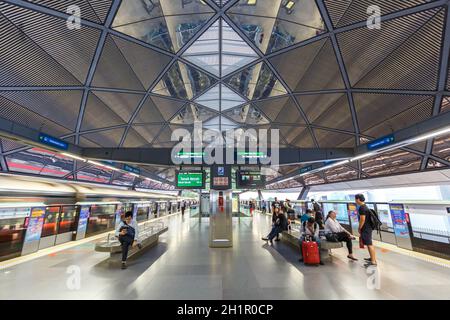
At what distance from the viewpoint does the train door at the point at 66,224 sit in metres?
8.86

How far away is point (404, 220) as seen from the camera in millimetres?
7152

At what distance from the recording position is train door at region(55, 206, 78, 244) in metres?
8.86

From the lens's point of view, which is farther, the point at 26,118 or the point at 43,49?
the point at 26,118

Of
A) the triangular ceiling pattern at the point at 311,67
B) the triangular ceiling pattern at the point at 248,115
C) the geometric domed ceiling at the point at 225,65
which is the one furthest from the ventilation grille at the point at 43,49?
the triangular ceiling pattern at the point at 248,115

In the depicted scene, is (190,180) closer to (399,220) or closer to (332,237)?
(332,237)

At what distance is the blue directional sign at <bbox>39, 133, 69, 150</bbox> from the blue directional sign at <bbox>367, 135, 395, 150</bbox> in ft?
48.8

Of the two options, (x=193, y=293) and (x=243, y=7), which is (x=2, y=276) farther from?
(x=243, y=7)

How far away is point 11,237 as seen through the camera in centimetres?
649

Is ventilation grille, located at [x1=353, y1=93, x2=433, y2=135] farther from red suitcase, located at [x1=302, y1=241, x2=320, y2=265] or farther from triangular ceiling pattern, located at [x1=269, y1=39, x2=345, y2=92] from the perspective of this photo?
red suitcase, located at [x1=302, y1=241, x2=320, y2=265]

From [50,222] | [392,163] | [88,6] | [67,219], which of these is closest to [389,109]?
[392,163]

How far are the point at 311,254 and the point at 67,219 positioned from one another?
446 inches

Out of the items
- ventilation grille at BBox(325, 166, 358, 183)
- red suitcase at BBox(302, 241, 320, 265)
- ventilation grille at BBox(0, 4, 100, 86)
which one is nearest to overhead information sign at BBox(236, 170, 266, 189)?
red suitcase at BBox(302, 241, 320, 265)

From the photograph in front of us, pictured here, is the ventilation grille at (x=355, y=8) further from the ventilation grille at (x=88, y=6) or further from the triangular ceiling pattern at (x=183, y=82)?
the ventilation grille at (x=88, y=6)

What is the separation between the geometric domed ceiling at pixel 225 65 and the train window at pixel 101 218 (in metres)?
5.47
